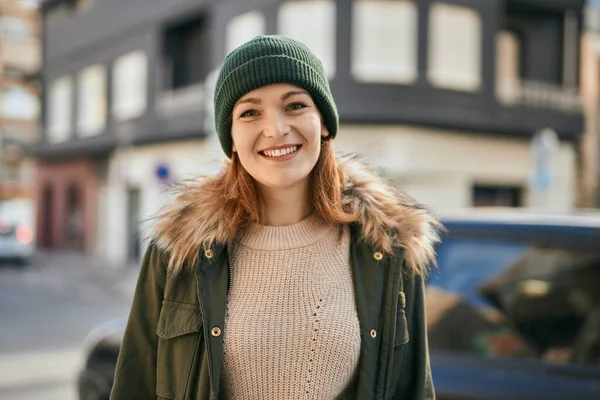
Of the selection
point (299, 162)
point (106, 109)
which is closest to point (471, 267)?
point (299, 162)

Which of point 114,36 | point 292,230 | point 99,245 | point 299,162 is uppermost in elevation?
point 114,36

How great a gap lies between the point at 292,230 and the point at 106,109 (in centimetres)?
2259

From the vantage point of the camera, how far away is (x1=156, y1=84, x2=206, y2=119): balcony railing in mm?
18625

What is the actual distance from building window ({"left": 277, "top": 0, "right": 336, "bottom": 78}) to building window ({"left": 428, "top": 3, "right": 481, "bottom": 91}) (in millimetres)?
2522

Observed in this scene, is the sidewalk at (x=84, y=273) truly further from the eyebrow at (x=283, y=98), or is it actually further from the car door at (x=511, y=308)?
the eyebrow at (x=283, y=98)

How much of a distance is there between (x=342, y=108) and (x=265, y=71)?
13.8 meters

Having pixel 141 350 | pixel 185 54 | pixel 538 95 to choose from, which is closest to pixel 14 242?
pixel 185 54

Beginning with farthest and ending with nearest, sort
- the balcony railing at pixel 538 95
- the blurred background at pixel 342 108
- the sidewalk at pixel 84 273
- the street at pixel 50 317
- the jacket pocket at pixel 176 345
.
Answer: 1. the balcony railing at pixel 538 95
2. the blurred background at pixel 342 108
3. the sidewalk at pixel 84 273
4. the street at pixel 50 317
5. the jacket pocket at pixel 176 345

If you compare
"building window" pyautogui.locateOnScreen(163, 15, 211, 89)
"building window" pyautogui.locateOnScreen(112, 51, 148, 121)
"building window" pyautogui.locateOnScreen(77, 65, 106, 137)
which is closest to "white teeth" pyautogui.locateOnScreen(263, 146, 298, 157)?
"building window" pyautogui.locateOnScreen(163, 15, 211, 89)

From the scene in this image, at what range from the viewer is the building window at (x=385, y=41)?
50.5 feet

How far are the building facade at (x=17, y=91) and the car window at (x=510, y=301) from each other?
93.4 ft

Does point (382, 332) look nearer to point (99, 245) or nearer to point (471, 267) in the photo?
point (471, 267)

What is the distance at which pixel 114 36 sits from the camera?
74.6 ft

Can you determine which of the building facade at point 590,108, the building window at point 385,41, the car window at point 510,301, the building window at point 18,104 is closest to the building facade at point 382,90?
the building window at point 385,41
